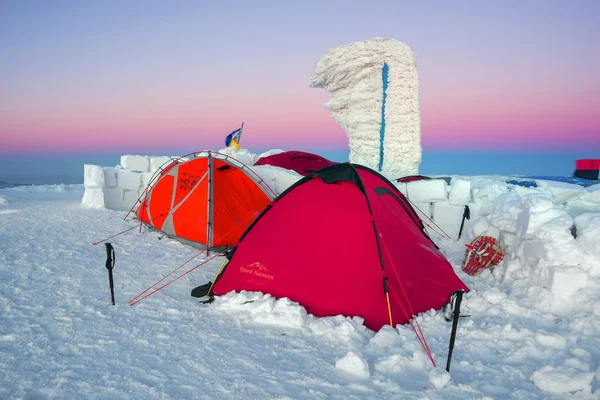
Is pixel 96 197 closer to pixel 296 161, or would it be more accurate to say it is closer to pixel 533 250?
pixel 296 161

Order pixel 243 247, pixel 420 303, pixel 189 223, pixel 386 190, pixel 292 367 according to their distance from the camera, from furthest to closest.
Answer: pixel 189 223, pixel 386 190, pixel 243 247, pixel 420 303, pixel 292 367

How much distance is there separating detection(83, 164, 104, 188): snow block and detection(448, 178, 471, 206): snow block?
7.36 m

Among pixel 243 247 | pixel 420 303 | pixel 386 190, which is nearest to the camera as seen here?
pixel 420 303

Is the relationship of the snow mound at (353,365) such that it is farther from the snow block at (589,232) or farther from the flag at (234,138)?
the flag at (234,138)

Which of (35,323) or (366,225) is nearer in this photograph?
(35,323)

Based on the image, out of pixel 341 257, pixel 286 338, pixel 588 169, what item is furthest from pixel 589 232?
pixel 588 169

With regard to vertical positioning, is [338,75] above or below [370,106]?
above

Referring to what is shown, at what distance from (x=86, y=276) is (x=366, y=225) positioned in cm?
318

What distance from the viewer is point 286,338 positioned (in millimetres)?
3201

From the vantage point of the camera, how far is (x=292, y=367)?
277cm

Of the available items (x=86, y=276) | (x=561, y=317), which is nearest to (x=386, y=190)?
(x=561, y=317)

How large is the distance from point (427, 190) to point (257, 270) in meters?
4.30

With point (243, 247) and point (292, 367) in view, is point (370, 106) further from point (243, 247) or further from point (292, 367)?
point (292, 367)

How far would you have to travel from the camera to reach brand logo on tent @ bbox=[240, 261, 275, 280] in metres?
3.88
